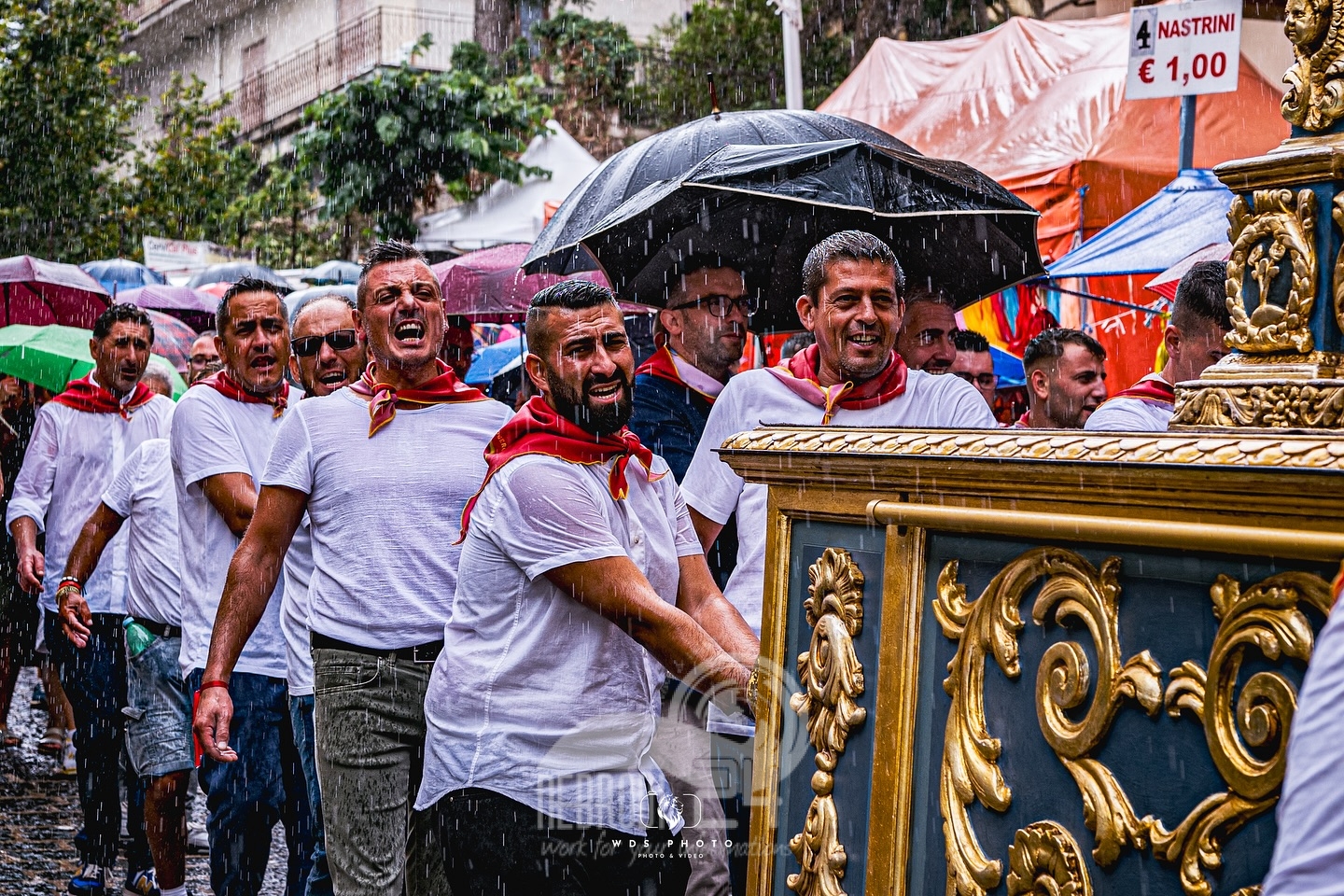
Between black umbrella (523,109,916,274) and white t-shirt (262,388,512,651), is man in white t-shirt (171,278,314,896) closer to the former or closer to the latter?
white t-shirt (262,388,512,651)

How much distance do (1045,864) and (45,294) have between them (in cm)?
1336

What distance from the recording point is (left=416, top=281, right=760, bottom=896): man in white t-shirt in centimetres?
315

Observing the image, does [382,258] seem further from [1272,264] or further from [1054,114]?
[1054,114]

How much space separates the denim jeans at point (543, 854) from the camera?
126 inches

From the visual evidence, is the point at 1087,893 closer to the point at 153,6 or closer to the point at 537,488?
the point at 537,488

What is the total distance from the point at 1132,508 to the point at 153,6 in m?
46.4

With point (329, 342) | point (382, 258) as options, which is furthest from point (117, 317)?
point (382, 258)

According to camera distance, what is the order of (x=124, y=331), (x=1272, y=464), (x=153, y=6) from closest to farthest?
(x=1272, y=464)
(x=124, y=331)
(x=153, y=6)

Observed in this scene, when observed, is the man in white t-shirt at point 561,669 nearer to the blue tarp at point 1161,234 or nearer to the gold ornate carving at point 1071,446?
the gold ornate carving at point 1071,446

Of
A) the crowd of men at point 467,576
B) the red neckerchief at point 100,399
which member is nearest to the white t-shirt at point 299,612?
the crowd of men at point 467,576

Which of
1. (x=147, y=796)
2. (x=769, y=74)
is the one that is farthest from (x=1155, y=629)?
(x=769, y=74)

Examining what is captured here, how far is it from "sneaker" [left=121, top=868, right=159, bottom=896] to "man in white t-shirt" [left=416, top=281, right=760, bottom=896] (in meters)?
3.47

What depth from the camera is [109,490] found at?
267 inches

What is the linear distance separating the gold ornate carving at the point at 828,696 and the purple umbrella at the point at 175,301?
49.8ft
